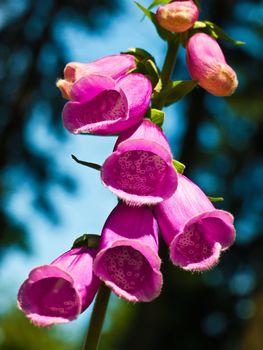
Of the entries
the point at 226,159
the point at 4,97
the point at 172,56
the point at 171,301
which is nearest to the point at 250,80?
the point at 226,159

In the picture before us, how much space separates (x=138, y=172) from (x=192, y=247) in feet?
0.55

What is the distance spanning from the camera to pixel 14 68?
352 inches

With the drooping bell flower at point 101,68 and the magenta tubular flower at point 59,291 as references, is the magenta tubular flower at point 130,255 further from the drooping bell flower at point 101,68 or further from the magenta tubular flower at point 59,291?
the drooping bell flower at point 101,68

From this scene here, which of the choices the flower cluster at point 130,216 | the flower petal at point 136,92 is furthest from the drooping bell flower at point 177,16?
the flower petal at point 136,92

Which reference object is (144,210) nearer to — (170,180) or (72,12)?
(170,180)

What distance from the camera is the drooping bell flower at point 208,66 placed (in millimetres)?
1300

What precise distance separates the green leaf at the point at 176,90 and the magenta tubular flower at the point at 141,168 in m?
0.07

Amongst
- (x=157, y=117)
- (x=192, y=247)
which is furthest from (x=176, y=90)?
(x=192, y=247)

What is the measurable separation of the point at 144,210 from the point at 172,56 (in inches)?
13.0

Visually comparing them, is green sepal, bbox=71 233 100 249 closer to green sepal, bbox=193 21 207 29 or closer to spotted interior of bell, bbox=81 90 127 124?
spotted interior of bell, bbox=81 90 127 124

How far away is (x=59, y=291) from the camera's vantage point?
1152 millimetres

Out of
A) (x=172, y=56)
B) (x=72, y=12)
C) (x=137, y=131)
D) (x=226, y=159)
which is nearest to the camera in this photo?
(x=137, y=131)

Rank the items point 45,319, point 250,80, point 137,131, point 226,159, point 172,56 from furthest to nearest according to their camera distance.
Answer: point 226,159, point 250,80, point 172,56, point 137,131, point 45,319

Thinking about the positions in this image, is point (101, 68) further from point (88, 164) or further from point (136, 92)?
point (88, 164)
